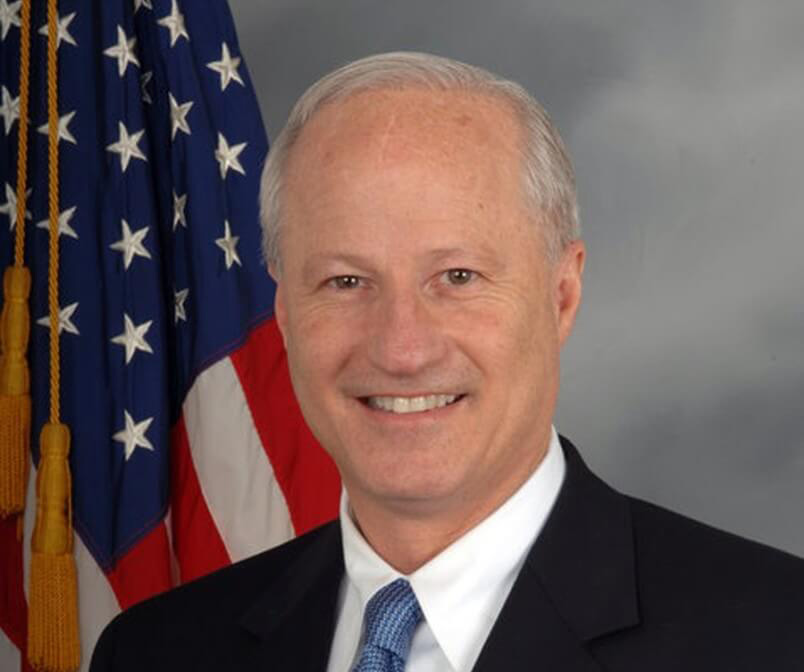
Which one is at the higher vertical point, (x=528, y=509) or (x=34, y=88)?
(x=34, y=88)

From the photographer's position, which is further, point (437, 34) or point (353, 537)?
point (437, 34)

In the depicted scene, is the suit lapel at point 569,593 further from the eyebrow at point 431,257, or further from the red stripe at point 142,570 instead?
the red stripe at point 142,570

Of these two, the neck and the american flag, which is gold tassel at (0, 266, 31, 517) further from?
the neck

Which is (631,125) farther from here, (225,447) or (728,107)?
(225,447)

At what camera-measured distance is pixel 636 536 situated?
88.4 inches

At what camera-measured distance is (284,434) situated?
11.7ft

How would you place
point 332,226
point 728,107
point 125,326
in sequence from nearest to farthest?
point 332,226, point 125,326, point 728,107

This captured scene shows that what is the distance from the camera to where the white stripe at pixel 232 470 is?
356 centimetres

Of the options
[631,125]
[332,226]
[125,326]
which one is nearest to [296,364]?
[332,226]

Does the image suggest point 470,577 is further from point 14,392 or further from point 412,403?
point 14,392

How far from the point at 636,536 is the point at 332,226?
558 millimetres

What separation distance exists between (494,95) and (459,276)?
0.24m

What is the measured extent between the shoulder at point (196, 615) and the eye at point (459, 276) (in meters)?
0.48

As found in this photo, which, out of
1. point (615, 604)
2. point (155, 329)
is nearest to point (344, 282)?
point (615, 604)
